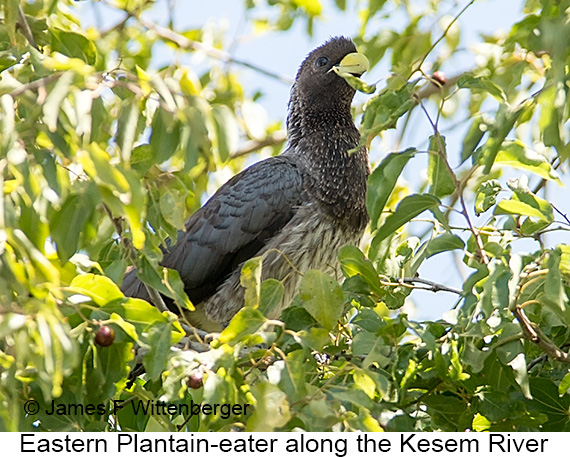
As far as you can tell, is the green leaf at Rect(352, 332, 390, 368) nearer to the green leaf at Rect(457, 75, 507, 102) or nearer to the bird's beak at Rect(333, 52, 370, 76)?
the green leaf at Rect(457, 75, 507, 102)

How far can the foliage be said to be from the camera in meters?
1.79

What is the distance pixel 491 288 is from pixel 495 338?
395 mm

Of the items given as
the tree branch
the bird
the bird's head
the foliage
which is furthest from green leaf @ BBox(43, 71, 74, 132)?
the bird's head

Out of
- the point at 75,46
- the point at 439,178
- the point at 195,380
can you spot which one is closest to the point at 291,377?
the point at 195,380

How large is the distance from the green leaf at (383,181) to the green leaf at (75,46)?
1036mm

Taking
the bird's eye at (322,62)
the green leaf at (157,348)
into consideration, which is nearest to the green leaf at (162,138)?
the green leaf at (157,348)

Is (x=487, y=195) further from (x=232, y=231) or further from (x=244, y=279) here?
(x=232, y=231)

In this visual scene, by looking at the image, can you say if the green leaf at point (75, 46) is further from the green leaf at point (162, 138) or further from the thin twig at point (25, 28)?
the green leaf at point (162, 138)

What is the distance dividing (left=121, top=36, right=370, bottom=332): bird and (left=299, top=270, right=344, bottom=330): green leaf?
1.57 metres

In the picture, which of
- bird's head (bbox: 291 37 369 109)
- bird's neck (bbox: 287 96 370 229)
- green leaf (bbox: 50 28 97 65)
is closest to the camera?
green leaf (bbox: 50 28 97 65)

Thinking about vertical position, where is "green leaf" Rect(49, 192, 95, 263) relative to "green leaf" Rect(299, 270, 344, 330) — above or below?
above

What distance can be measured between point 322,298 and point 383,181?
13.9 inches

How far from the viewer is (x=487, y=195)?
271cm

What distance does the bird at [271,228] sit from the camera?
4.13 metres
